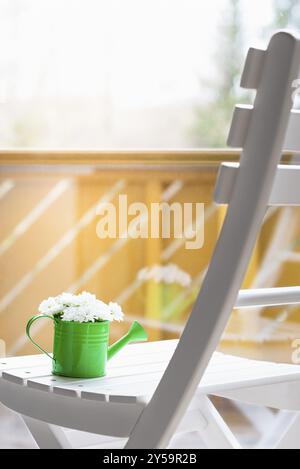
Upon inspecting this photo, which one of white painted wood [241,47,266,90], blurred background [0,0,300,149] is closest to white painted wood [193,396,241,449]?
white painted wood [241,47,266,90]

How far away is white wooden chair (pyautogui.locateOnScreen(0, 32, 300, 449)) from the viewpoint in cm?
95

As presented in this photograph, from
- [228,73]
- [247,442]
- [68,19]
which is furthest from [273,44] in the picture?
[228,73]

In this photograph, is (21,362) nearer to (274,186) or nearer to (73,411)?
(73,411)

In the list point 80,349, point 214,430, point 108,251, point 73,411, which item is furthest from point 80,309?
point 108,251

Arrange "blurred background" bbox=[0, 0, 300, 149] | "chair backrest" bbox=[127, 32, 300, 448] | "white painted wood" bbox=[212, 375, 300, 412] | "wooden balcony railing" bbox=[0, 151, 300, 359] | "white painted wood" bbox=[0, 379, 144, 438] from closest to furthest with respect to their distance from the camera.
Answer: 1. "chair backrest" bbox=[127, 32, 300, 448]
2. "white painted wood" bbox=[0, 379, 144, 438]
3. "white painted wood" bbox=[212, 375, 300, 412]
4. "wooden balcony railing" bbox=[0, 151, 300, 359]
5. "blurred background" bbox=[0, 0, 300, 149]

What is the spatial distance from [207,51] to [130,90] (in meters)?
0.53

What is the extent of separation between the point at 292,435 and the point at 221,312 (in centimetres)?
42

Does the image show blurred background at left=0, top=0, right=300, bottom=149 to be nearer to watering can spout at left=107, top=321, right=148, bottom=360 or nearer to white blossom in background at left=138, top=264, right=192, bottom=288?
white blossom in background at left=138, top=264, right=192, bottom=288

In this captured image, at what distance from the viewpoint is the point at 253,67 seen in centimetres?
96

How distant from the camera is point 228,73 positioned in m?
5.58

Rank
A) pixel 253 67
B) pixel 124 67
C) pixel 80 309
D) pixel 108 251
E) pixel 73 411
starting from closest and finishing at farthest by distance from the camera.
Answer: pixel 253 67 < pixel 73 411 < pixel 80 309 < pixel 108 251 < pixel 124 67

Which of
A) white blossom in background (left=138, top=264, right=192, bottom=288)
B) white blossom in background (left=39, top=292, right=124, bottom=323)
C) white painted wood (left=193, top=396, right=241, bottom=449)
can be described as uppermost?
white blossom in background (left=39, top=292, right=124, bottom=323)

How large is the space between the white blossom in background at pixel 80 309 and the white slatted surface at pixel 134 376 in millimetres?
76

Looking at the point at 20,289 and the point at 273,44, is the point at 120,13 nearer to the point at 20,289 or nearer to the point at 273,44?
the point at 20,289
